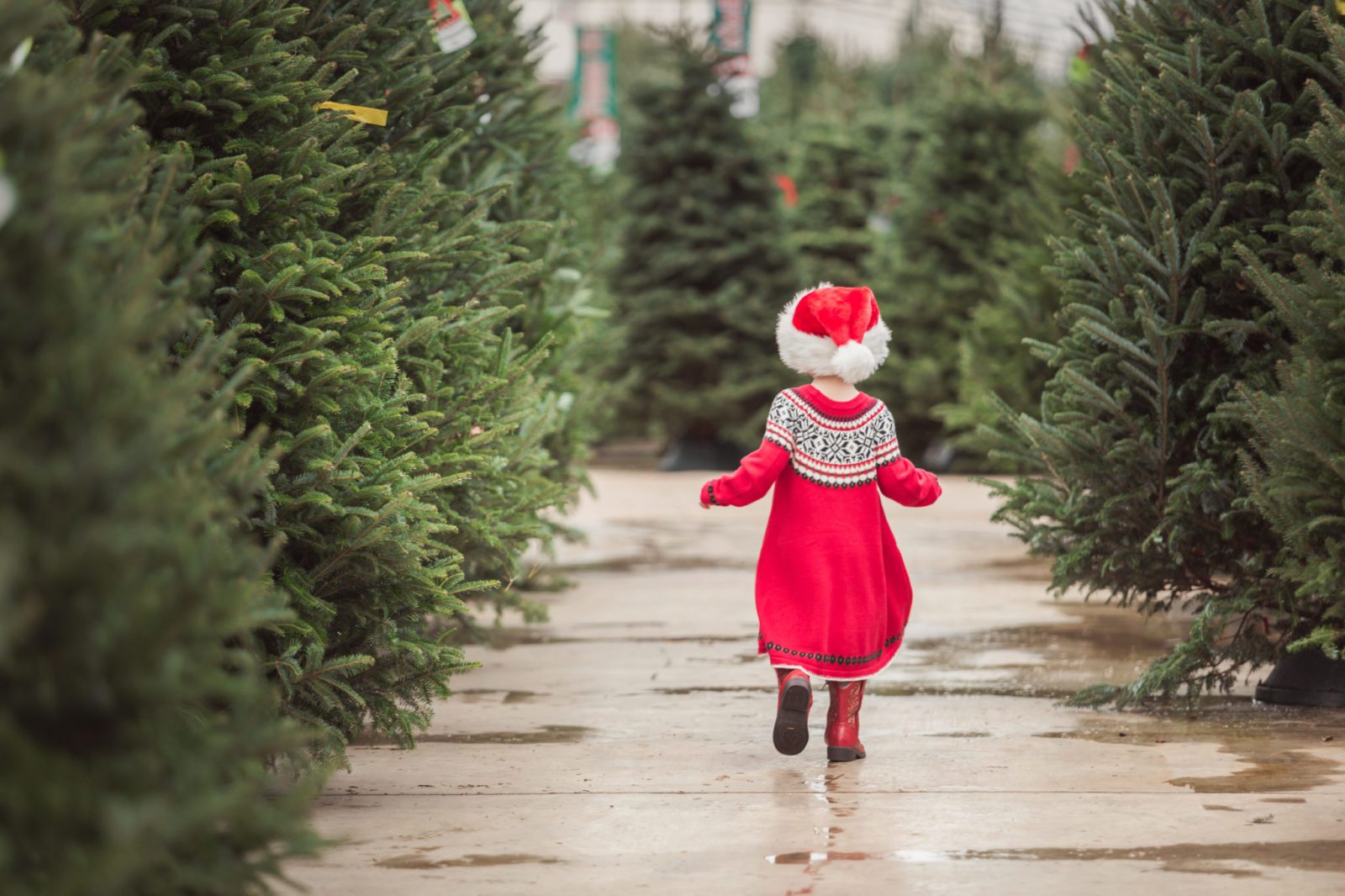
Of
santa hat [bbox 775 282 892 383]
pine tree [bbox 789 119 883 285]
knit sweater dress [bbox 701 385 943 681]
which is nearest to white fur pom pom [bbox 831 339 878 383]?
santa hat [bbox 775 282 892 383]

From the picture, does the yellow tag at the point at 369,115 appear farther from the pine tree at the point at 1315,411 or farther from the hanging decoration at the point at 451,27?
the pine tree at the point at 1315,411

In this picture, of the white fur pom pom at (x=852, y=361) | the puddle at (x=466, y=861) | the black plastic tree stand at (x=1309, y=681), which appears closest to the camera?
the puddle at (x=466, y=861)

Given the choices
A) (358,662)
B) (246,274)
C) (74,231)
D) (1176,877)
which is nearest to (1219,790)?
(1176,877)

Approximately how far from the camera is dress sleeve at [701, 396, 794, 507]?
612 centimetres

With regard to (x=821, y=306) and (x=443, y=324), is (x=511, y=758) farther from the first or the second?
(x=821, y=306)

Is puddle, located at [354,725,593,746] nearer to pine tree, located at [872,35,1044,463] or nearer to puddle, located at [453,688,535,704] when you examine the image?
puddle, located at [453,688,535,704]

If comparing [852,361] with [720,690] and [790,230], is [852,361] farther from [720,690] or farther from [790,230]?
[790,230]

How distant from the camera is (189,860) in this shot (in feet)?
10.2

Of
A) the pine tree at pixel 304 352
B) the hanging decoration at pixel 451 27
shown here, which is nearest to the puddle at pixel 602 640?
the hanging decoration at pixel 451 27

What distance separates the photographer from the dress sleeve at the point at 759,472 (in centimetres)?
612

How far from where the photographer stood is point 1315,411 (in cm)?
563

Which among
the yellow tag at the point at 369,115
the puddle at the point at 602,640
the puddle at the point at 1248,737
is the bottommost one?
the puddle at the point at 602,640

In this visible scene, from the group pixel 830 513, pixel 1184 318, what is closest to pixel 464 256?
pixel 830 513

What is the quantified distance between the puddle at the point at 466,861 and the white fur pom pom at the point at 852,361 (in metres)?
2.32
